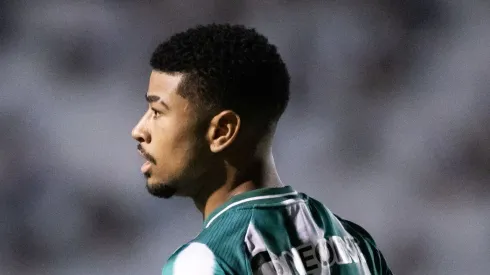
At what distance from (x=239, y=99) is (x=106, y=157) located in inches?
49.1

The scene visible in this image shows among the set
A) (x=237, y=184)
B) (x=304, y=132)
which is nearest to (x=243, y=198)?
(x=237, y=184)

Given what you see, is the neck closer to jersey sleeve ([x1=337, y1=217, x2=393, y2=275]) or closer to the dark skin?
the dark skin

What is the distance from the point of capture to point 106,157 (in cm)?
219

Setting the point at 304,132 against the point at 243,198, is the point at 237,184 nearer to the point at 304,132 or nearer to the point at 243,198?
the point at 243,198

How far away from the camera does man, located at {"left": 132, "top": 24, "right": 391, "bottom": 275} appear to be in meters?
0.99

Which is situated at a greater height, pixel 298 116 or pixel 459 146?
pixel 298 116

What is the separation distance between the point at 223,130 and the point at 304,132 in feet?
3.87

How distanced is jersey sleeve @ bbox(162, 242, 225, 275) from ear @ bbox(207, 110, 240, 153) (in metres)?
0.16

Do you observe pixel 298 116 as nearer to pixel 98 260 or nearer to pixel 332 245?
pixel 98 260

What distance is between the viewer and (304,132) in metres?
2.17

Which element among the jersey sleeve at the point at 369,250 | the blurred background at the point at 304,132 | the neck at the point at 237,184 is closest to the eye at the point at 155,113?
the neck at the point at 237,184

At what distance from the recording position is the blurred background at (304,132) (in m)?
2.17

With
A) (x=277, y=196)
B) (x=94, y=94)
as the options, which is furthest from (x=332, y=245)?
(x=94, y=94)

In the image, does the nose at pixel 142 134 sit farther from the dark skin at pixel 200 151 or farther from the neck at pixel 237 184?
the neck at pixel 237 184
